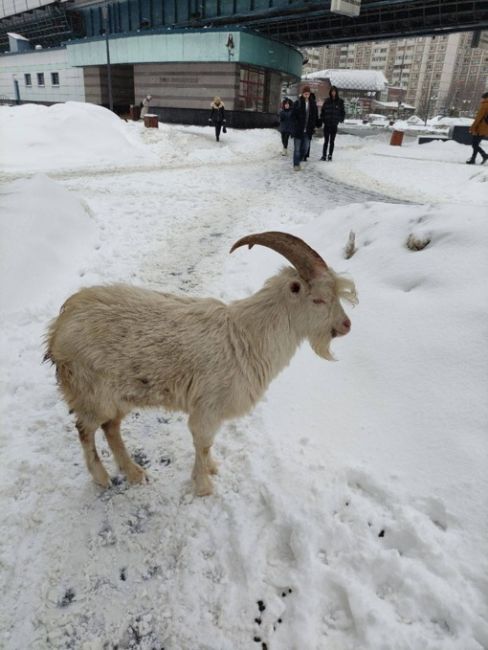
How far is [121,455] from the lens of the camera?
9.20ft

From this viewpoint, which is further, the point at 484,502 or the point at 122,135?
the point at 122,135

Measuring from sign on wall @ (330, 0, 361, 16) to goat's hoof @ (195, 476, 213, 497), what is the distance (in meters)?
19.6

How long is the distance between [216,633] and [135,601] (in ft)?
1.53

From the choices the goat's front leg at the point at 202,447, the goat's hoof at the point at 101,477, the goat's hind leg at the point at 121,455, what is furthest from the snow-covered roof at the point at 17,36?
the goat's front leg at the point at 202,447

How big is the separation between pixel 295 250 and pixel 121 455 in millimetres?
1825

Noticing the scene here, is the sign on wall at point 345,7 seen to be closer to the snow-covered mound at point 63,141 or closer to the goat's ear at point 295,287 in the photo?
the snow-covered mound at point 63,141

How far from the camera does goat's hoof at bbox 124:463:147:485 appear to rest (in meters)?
2.82

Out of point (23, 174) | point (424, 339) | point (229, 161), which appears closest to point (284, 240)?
point (424, 339)

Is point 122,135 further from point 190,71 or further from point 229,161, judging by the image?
point 190,71

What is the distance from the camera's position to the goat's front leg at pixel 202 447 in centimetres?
255

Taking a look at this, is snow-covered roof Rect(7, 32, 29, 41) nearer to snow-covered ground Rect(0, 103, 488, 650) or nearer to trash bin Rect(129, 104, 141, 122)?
trash bin Rect(129, 104, 141, 122)

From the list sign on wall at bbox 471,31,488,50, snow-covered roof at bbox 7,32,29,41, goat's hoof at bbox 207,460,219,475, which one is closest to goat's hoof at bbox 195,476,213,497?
goat's hoof at bbox 207,460,219,475

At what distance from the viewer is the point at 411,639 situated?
1.83 metres

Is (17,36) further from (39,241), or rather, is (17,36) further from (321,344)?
(321,344)
